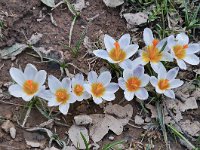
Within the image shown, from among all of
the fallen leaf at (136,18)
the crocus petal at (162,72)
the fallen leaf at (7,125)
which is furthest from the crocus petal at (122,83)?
the fallen leaf at (7,125)

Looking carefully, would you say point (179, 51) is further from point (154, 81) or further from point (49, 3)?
point (49, 3)

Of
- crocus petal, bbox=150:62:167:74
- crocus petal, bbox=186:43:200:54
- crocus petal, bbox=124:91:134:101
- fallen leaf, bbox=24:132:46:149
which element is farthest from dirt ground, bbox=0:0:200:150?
crocus petal, bbox=186:43:200:54

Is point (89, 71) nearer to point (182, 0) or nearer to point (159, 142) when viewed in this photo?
point (159, 142)

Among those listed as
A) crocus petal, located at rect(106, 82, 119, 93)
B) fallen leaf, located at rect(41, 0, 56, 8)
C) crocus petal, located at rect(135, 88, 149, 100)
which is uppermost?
fallen leaf, located at rect(41, 0, 56, 8)

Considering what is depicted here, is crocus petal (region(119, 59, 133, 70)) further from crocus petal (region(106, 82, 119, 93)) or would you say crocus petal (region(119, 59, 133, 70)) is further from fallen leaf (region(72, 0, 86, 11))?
fallen leaf (region(72, 0, 86, 11))

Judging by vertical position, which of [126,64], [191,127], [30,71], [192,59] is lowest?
[191,127]

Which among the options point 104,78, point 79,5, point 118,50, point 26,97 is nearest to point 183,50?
point 118,50
